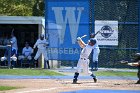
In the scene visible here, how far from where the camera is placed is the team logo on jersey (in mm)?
24531

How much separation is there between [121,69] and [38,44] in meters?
4.72

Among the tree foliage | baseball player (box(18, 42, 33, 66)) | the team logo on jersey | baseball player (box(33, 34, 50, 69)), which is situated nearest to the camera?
the team logo on jersey

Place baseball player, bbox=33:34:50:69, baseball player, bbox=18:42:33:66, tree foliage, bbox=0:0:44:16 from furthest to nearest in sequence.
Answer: tree foliage, bbox=0:0:44:16 → baseball player, bbox=18:42:33:66 → baseball player, bbox=33:34:50:69

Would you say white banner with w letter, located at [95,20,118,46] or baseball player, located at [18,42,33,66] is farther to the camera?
baseball player, located at [18,42,33,66]

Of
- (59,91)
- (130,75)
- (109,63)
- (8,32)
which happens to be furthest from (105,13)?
(59,91)

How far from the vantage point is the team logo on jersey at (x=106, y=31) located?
24.5m

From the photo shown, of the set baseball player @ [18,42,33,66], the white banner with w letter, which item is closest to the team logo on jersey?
the white banner with w letter

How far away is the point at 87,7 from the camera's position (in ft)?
81.0

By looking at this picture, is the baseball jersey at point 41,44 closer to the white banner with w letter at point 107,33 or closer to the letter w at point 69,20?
the letter w at point 69,20

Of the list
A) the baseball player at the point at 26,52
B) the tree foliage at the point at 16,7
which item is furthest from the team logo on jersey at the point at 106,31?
the tree foliage at the point at 16,7

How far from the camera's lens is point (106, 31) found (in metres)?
Result: 24.6

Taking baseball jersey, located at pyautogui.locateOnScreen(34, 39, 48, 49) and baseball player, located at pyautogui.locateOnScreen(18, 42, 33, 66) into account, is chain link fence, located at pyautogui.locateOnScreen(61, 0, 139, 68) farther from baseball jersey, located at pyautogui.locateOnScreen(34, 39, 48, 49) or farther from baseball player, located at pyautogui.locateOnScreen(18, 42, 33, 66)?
baseball player, located at pyautogui.locateOnScreen(18, 42, 33, 66)

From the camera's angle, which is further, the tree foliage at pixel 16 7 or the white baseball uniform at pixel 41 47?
the tree foliage at pixel 16 7

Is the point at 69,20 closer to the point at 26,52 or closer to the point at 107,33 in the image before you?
the point at 107,33
